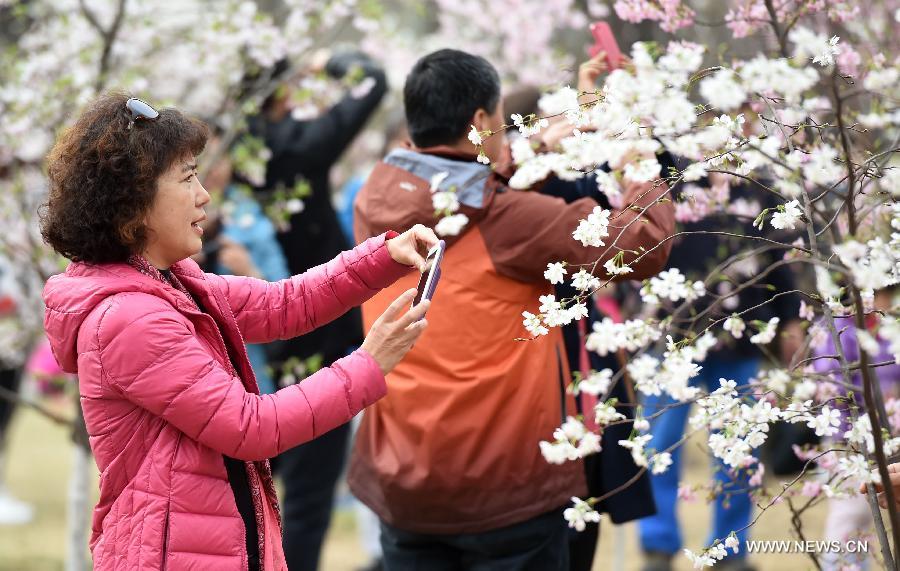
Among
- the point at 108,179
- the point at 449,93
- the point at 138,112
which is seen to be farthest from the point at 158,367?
the point at 449,93

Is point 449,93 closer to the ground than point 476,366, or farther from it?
farther from it

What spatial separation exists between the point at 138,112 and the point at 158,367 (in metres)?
0.54

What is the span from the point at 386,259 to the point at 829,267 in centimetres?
113

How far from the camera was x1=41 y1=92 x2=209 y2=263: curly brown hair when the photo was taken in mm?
2359

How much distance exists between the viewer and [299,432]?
→ 2.33 meters

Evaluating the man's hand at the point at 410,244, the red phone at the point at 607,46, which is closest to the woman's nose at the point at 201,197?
the man's hand at the point at 410,244

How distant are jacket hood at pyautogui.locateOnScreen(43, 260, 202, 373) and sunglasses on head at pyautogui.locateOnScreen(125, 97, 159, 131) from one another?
0.31m

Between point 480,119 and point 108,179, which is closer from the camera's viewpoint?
point 108,179

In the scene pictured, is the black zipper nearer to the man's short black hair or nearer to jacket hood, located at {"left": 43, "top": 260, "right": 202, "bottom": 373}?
the man's short black hair

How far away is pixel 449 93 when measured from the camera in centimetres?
307

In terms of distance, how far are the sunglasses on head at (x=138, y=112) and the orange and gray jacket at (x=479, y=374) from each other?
84 centimetres

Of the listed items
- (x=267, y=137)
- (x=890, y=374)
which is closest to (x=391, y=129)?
(x=267, y=137)

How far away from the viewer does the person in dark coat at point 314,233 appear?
15.8 ft

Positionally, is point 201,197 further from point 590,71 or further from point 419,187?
point 590,71
